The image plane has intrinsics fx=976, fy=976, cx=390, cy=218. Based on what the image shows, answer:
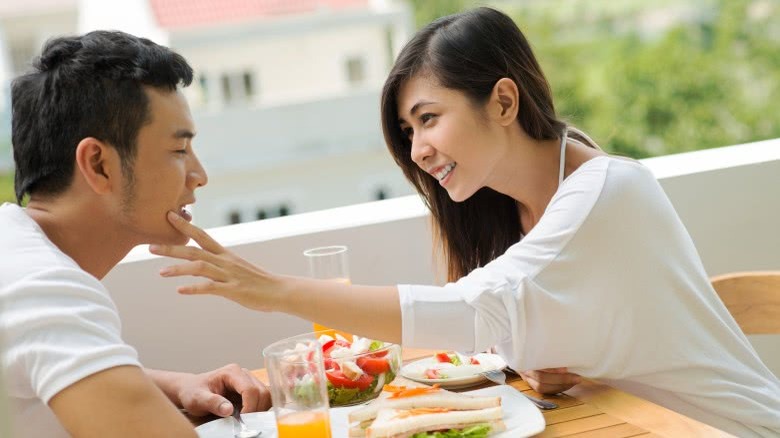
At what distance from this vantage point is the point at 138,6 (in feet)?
71.8

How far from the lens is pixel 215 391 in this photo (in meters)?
1.56

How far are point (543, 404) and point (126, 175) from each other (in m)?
0.68

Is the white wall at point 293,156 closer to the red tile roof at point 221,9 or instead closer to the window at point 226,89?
the red tile roof at point 221,9

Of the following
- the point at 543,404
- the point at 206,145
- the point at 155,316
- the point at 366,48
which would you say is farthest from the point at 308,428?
the point at 366,48

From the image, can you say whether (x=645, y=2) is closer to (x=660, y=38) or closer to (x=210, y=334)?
(x=660, y=38)

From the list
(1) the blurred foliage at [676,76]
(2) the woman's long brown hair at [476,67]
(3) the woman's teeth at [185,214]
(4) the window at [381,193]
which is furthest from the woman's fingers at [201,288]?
(4) the window at [381,193]

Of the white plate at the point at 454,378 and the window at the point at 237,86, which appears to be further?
the window at the point at 237,86

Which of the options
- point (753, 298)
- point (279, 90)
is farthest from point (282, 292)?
point (279, 90)

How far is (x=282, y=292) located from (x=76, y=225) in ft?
1.02

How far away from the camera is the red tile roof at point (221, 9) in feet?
72.2

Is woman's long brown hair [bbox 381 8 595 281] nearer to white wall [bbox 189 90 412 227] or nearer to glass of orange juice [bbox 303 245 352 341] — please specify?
glass of orange juice [bbox 303 245 352 341]

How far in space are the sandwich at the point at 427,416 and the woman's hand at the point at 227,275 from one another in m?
0.21

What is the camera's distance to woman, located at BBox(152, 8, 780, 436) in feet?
4.74

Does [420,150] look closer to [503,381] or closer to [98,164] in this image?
[503,381]
